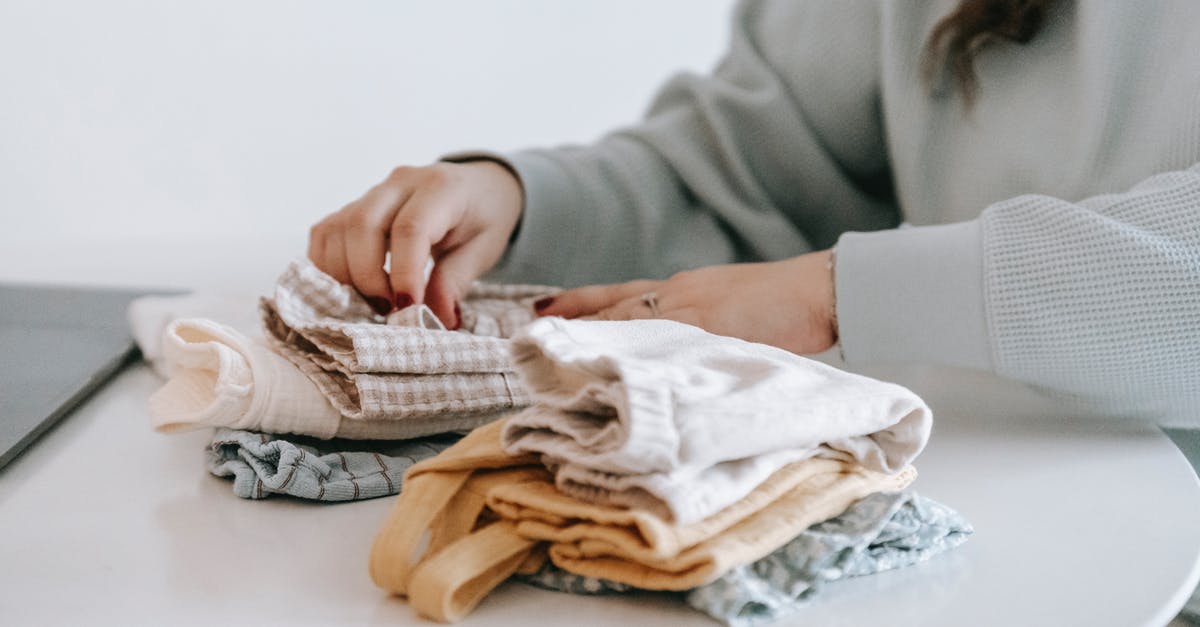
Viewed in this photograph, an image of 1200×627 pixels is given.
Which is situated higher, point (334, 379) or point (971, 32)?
point (971, 32)

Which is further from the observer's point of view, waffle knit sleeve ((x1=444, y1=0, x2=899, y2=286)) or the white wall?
the white wall

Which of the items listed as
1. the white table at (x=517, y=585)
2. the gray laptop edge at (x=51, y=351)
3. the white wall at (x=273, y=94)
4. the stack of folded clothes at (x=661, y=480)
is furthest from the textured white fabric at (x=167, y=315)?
the white wall at (x=273, y=94)

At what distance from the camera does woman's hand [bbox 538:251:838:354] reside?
64cm

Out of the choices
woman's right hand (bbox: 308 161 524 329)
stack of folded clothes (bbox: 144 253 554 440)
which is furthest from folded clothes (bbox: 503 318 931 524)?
woman's right hand (bbox: 308 161 524 329)

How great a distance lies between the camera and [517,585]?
43cm

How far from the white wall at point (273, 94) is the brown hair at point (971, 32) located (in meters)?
0.81

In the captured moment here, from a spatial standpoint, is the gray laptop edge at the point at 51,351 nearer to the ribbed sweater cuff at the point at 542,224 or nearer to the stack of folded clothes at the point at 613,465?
the stack of folded clothes at the point at 613,465

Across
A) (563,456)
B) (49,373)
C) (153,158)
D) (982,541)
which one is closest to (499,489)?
(563,456)

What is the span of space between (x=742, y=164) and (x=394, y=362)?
1.73 ft

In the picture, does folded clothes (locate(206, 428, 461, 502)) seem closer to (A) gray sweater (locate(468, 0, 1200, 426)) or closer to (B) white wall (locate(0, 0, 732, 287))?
(A) gray sweater (locate(468, 0, 1200, 426))

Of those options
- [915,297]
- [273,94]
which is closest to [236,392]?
[915,297]

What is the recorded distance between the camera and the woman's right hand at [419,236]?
0.67 meters

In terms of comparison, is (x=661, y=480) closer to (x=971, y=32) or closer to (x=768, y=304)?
(x=768, y=304)

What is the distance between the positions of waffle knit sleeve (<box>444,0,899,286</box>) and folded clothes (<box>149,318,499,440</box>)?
352mm
